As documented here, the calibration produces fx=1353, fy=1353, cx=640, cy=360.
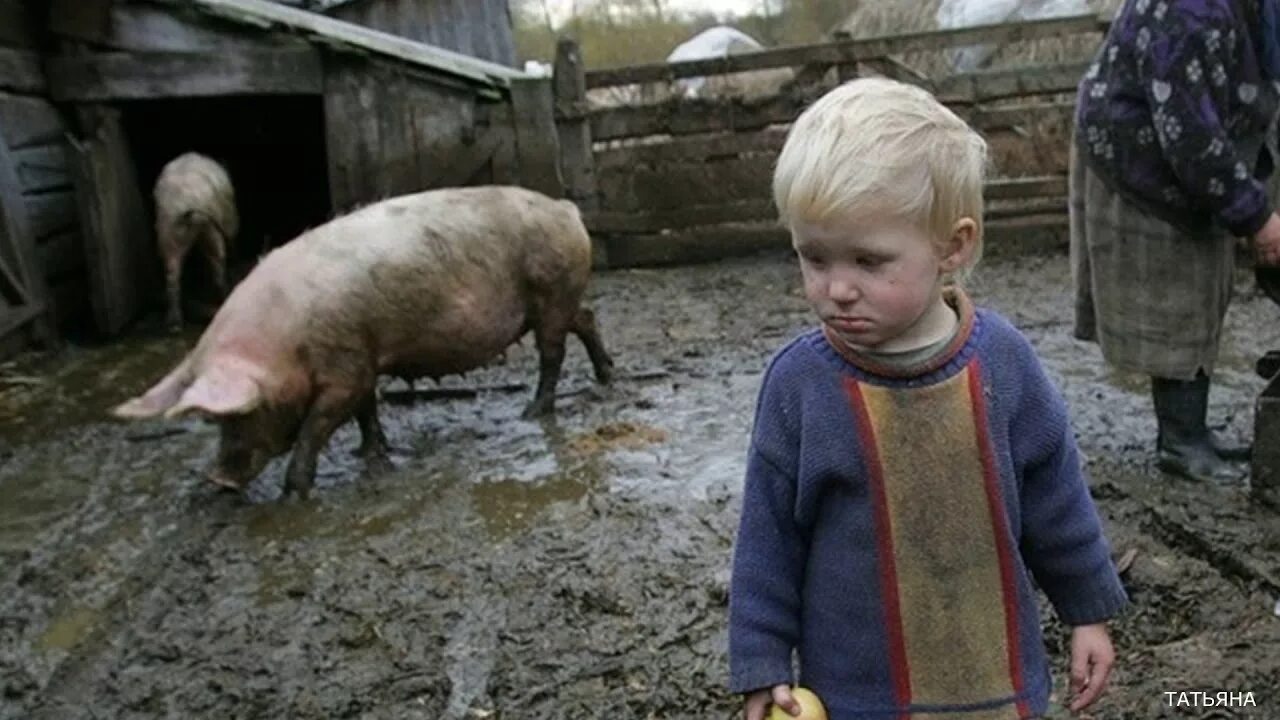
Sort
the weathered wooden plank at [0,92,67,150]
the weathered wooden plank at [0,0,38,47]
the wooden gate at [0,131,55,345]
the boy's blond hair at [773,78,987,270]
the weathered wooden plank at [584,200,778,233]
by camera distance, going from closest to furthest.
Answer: the boy's blond hair at [773,78,987,270]
the wooden gate at [0,131,55,345]
the weathered wooden plank at [0,92,67,150]
the weathered wooden plank at [0,0,38,47]
the weathered wooden plank at [584,200,778,233]

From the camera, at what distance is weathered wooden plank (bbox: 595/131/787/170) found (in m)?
10.1

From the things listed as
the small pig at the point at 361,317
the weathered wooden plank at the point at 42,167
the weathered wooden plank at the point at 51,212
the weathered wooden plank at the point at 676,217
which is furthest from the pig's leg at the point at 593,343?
the weathered wooden plank at the point at 42,167

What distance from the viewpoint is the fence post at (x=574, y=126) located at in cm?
975

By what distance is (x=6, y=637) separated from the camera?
3.97m

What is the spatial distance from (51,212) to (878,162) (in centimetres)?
846

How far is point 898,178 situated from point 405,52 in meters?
8.25

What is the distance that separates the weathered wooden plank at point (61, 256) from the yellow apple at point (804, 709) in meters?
7.97

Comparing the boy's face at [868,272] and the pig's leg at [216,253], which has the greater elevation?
the boy's face at [868,272]

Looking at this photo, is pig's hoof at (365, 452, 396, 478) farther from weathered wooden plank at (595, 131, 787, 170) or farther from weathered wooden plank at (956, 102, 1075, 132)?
weathered wooden plank at (956, 102, 1075, 132)

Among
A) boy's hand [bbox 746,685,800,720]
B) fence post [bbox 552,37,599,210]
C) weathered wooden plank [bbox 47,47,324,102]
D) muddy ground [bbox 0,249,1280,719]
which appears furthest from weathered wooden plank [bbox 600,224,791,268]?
boy's hand [bbox 746,685,800,720]

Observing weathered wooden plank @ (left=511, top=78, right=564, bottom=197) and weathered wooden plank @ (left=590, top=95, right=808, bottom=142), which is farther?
weathered wooden plank @ (left=590, top=95, right=808, bottom=142)

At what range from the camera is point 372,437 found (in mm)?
5613

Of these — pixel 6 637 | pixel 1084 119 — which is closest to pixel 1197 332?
pixel 1084 119

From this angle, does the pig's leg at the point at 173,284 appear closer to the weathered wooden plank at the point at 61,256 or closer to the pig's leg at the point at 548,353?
the weathered wooden plank at the point at 61,256
